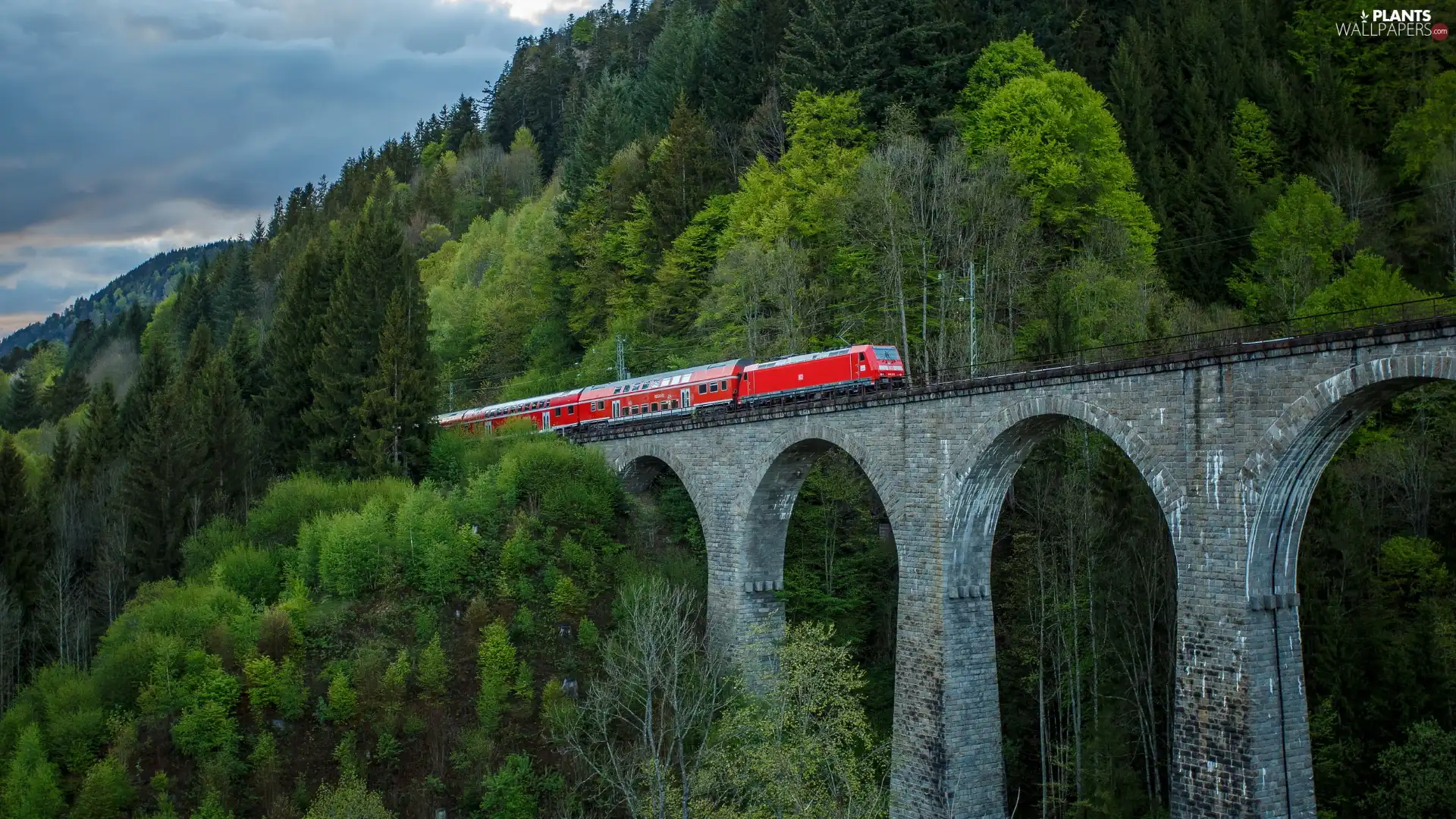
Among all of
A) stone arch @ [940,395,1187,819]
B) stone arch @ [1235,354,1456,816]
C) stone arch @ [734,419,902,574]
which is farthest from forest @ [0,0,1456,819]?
stone arch @ [1235,354,1456,816]

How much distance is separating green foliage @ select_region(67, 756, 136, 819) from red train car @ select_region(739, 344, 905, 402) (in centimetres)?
2127

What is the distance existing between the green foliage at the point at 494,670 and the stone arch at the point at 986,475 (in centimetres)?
1383

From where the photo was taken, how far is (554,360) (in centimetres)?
6538

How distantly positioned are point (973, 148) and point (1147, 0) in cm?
2124

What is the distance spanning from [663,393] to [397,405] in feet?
32.9

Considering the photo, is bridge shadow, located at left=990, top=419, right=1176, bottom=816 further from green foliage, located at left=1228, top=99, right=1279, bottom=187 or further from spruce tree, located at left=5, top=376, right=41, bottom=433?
spruce tree, located at left=5, top=376, right=41, bottom=433

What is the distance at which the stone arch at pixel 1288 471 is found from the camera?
67.6ft

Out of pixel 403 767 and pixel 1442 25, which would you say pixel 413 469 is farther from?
pixel 1442 25

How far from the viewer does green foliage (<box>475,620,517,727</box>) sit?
33.5 m

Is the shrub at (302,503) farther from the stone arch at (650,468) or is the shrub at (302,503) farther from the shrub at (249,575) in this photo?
the stone arch at (650,468)

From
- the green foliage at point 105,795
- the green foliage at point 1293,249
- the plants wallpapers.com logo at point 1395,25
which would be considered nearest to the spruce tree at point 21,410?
the green foliage at point 105,795

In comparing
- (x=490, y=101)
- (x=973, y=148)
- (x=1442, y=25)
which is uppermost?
(x=490, y=101)

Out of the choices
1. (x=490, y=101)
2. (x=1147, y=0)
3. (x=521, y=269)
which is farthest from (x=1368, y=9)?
(x=490, y=101)

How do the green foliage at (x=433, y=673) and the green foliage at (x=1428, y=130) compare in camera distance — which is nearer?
the green foliage at (x=433, y=673)
